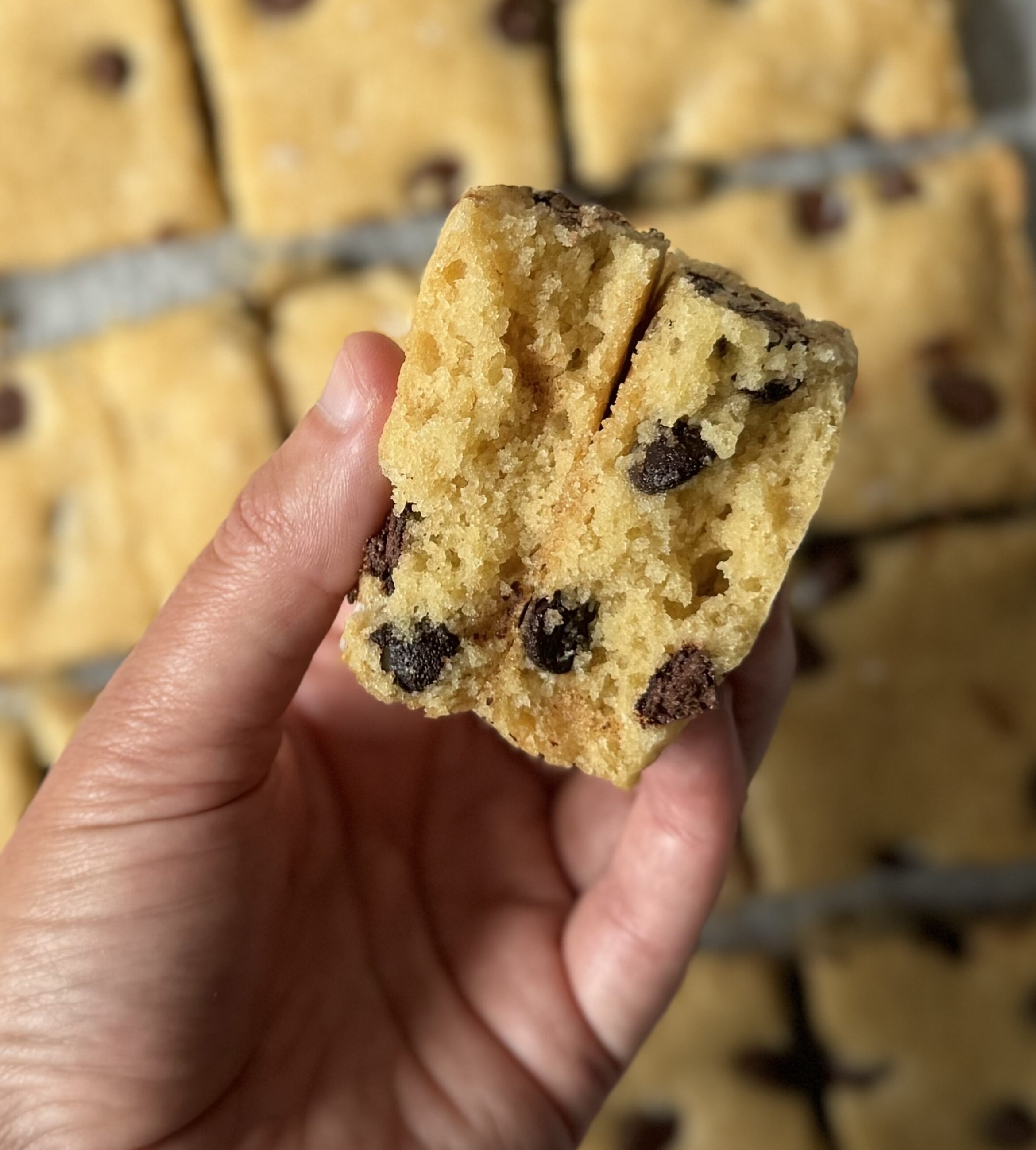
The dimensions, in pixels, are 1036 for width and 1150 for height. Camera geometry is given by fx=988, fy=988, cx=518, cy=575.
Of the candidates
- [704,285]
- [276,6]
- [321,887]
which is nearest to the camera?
[704,285]

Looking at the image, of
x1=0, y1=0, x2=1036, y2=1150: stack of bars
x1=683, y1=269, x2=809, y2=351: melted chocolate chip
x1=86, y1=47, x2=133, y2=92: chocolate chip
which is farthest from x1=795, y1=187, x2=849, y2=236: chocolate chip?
x1=86, y1=47, x2=133, y2=92: chocolate chip

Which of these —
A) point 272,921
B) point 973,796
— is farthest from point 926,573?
point 272,921

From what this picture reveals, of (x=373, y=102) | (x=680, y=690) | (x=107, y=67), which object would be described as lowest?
(x=680, y=690)

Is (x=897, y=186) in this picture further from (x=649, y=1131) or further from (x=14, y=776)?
(x=14, y=776)

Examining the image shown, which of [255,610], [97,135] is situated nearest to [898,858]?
[255,610]

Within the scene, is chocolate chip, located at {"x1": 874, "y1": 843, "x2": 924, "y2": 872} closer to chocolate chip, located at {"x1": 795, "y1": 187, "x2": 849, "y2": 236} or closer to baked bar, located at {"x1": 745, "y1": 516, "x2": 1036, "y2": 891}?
baked bar, located at {"x1": 745, "y1": 516, "x2": 1036, "y2": 891}

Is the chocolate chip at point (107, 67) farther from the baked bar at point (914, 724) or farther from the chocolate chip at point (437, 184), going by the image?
the baked bar at point (914, 724)
